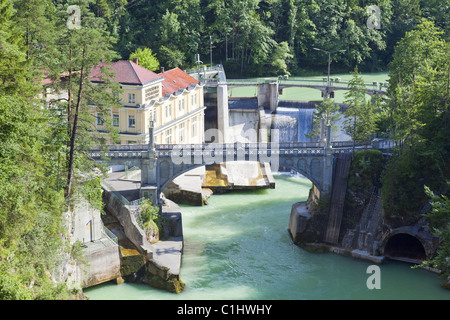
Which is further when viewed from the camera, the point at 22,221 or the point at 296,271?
the point at 296,271

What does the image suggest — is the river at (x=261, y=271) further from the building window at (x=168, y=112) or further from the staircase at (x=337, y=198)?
the building window at (x=168, y=112)

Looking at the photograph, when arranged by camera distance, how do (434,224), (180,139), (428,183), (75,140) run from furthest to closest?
(180,139), (428,183), (434,224), (75,140)

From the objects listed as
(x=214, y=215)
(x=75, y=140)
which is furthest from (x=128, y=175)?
(x=75, y=140)

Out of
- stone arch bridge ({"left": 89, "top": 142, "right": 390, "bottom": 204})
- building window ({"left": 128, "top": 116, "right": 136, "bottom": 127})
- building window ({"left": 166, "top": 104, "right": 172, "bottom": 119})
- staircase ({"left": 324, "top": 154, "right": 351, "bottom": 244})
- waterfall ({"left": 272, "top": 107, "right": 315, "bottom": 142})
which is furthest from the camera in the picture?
waterfall ({"left": 272, "top": 107, "right": 315, "bottom": 142})

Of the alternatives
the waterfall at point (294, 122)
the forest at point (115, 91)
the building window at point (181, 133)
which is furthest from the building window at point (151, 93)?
the waterfall at point (294, 122)

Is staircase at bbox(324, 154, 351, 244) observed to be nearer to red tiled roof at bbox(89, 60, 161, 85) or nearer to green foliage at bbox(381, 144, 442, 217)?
green foliage at bbox(381, 144, 442, 217)

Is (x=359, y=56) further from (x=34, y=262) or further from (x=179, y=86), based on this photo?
(x=34, y=262)

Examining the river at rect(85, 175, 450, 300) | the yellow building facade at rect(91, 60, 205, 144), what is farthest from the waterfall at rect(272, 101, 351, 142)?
the river at rect(85, 175, 450, 300)

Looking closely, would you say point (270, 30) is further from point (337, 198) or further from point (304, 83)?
point (337, 198)
